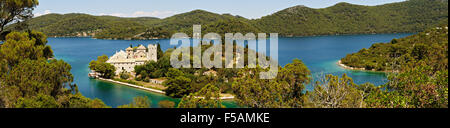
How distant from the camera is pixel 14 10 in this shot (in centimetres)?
805

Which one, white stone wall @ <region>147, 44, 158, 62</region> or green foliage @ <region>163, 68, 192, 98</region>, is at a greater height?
white stone wall @ <region>147, 44, 158, 62</region>

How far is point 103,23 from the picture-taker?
91.8m

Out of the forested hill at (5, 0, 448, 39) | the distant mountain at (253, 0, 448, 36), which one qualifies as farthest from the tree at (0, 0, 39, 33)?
the distant mountain at (253, 0, 448, 36)

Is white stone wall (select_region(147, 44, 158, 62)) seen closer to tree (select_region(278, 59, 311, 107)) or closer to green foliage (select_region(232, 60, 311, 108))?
tree (select_region(278, 59, 311, 107))

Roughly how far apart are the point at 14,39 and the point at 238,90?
6.11 metres

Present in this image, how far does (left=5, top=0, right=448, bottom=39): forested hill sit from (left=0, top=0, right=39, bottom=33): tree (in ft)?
204

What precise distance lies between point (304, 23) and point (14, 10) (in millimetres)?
88843

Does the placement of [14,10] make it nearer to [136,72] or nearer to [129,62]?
[136,72]

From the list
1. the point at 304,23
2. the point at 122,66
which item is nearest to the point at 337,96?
the point at 122,66

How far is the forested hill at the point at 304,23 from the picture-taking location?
7700 centimetres

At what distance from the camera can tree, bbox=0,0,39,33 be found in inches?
303

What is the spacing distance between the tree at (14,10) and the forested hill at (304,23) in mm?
62043
